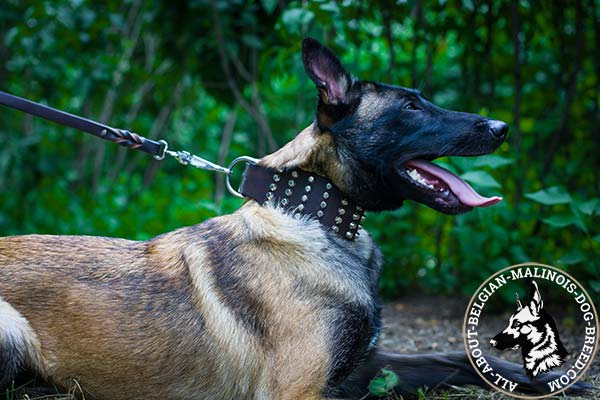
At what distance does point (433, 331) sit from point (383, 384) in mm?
1786

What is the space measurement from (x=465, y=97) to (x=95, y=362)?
3.92m

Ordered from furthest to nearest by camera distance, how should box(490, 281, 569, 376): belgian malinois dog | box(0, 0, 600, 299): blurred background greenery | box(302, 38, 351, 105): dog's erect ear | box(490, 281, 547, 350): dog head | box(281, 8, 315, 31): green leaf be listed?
box(0, 0, 600, 299): blurred background greenery < box(281, 8, 315, 31): green leaf < box(490, 281, 547, 350): dog head < box(490, 281, 569, 376): belgian malinois dog < box(302, 38, 351, 105): dog's erect ear

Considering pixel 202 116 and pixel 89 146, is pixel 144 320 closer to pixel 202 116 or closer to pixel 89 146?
pixel 89 146

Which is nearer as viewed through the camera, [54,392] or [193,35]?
[54,392]

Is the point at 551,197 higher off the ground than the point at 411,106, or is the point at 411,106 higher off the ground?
the point at 411,106

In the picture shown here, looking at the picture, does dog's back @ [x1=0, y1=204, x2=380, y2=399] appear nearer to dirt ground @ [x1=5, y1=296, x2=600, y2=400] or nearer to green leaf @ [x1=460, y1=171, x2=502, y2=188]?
dirt ground @ [x1=5, y1=296, x2=600, y2=400]

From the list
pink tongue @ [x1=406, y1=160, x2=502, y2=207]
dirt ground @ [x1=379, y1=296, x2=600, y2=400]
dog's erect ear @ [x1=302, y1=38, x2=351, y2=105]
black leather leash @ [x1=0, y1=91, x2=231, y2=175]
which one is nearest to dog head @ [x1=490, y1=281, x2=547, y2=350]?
dirt ground @ [x1=379, y1=296, x2=600, y2=400]

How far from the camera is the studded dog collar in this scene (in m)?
2.87

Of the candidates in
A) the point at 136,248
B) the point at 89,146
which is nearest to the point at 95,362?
the point at 136,248

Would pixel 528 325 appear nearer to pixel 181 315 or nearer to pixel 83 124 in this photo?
pixel 181 315

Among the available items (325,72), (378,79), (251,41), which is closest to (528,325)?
(325,72)

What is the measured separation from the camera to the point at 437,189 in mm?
2848

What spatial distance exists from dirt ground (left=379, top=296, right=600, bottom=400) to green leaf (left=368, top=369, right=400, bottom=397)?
0.96ft

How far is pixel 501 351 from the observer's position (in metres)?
3.89
